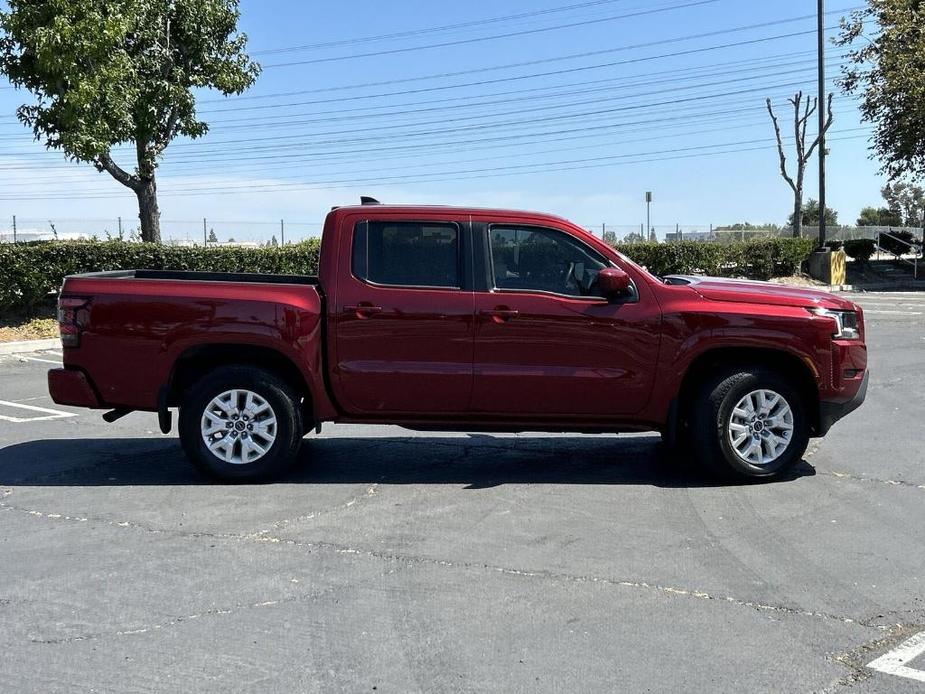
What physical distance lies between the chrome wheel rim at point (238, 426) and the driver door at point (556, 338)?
1.43m

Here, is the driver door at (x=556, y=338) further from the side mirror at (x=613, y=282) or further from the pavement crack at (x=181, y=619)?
the pavement crack at (x=181, y=619)

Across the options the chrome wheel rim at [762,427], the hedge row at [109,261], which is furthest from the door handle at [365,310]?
the hedge row at [109,261]

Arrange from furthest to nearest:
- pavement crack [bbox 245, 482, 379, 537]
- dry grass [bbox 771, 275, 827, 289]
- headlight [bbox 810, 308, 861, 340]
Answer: dry grass [bbox 771, 275, 827, 289] < headlight [bbox 810, 308, 861, 340] < pavement crack [bbox 245, 482, 379, 537]

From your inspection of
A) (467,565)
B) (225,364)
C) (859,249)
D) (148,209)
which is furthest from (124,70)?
(859,249)

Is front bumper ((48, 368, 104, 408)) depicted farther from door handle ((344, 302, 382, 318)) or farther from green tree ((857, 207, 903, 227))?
green tree ((857, 207, 903, 227))

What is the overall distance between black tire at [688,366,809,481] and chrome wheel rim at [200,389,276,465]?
2.90m

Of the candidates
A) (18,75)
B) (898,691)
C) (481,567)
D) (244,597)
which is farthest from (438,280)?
(18,75)

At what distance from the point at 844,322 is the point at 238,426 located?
166 inches

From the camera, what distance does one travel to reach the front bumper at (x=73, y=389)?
6.56 m

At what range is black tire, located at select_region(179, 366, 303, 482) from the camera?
6445 mm

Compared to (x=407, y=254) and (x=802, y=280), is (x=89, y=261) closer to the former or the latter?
(x=407, y=254)

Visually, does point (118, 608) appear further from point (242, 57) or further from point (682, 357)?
point (242, 57)

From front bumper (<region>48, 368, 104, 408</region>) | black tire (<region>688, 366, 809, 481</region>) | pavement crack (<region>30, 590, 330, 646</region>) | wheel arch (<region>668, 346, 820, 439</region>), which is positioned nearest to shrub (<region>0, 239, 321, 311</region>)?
front bumper (<region>48, 368, 104, 408</region>)

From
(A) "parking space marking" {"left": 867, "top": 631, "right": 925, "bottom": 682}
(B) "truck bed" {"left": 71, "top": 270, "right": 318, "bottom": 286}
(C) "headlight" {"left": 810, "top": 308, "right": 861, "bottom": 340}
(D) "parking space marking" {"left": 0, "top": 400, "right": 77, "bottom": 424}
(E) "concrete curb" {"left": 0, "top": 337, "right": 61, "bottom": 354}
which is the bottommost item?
(A) "parking space marking" {"left": 867, "top": 631, "right": 925, "bottom": 682}
